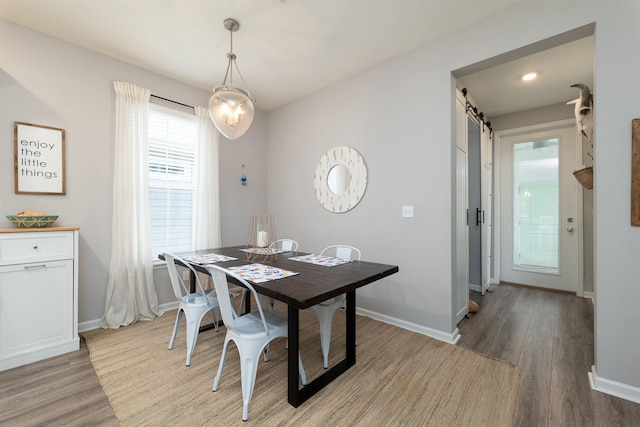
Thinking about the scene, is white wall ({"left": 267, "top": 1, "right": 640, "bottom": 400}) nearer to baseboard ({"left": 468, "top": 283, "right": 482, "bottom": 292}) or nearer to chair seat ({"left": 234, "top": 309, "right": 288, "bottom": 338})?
chair seat ({"left": 234, "top": 309, "right": 288, "bottom": 338})

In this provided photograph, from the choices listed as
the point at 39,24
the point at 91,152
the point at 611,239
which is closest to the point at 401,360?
the point at 611,239

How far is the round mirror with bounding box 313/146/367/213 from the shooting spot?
3.09 m

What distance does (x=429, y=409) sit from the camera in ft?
5.24

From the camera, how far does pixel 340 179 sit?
10.8 ft

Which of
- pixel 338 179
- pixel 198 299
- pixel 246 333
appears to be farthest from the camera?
pixel 338 179

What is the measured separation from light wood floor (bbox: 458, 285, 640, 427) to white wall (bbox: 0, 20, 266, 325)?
3429 mm

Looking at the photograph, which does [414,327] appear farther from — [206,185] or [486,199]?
[206,185]

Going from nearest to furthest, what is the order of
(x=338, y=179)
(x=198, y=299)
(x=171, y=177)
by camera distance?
(x=198, y=299) < (x=171, y=177) < (x=338, y=179)

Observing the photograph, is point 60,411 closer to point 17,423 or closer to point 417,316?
point 17,423

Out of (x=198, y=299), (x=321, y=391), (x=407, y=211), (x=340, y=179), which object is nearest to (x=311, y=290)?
(x=321, y=391)

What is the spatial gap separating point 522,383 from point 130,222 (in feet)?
11.8

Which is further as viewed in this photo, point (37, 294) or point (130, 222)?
point (130, 222)

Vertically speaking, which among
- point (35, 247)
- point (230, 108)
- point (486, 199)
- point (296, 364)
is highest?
point (230, 108)

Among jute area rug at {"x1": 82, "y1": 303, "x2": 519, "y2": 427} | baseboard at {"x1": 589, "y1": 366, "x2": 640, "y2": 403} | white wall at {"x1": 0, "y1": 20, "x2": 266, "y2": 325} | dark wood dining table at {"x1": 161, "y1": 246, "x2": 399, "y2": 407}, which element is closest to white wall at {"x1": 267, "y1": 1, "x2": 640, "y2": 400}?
baseboard at {"x1": 589, "y1": 366, "x2": 640, "y2": 403}
